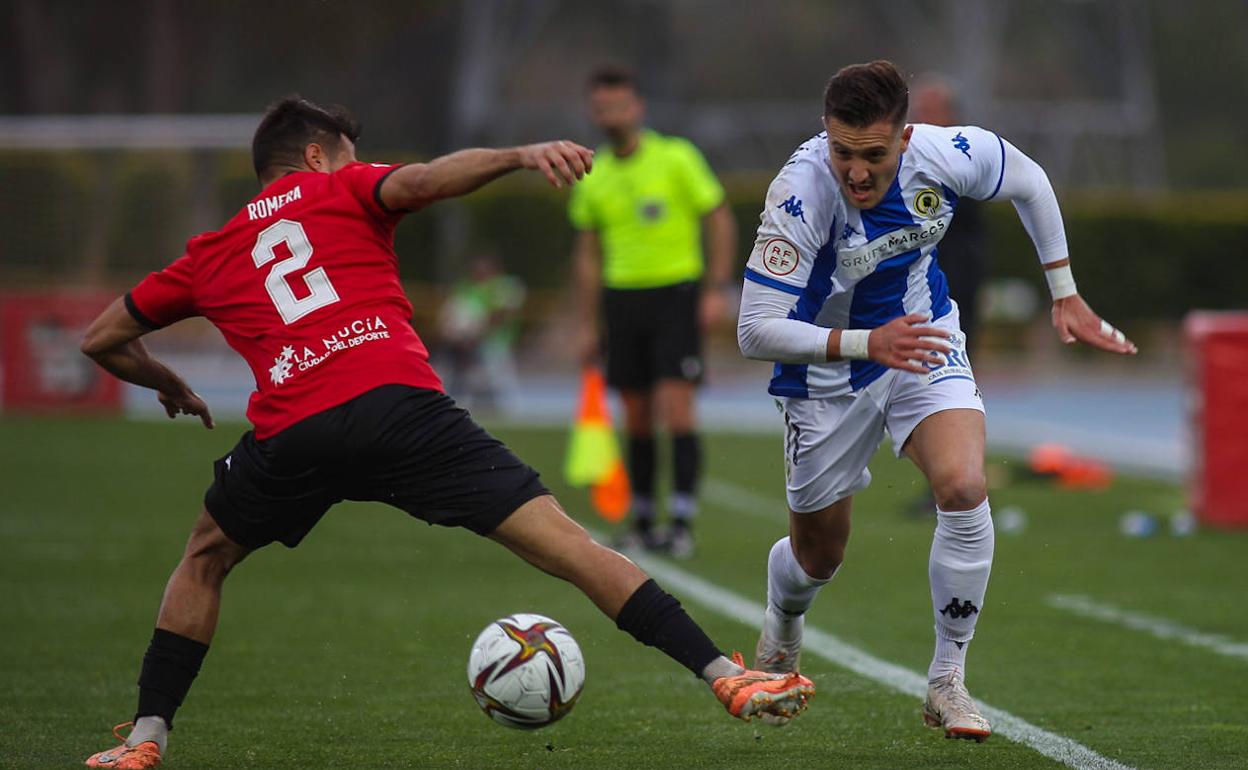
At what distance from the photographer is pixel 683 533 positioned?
995 cm

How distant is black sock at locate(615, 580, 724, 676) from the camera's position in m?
4.69

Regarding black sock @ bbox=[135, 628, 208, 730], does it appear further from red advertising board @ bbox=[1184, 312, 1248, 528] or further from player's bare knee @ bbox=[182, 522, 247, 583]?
red advertising board @ bbox=[1184, 312, 1248, 528]

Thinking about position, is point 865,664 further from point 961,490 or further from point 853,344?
point 853,344

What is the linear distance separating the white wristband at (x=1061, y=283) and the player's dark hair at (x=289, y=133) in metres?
2.23

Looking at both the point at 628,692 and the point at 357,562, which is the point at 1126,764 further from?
the point at 357,562

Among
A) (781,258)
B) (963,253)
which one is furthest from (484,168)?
(963,253)

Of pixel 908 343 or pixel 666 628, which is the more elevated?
pixel 908 343

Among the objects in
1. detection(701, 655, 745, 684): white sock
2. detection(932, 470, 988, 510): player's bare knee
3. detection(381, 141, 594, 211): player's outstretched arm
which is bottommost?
detection(701, 655, 745, 684): white sock

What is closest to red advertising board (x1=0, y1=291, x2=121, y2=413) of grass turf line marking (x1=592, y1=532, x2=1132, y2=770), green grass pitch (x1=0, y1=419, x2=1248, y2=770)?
green grass pitch (x1=0, y1=419, x2=1248, y2=770)

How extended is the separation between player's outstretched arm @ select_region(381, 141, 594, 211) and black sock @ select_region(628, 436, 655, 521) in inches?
218

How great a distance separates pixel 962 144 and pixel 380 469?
1.97 metres

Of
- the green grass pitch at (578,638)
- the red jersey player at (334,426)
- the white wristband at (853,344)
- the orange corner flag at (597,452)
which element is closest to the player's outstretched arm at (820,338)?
the white wristband at (853,344)

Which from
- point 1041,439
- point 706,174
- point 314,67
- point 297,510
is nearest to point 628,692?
point 297,510

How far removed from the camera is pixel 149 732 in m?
4.88
